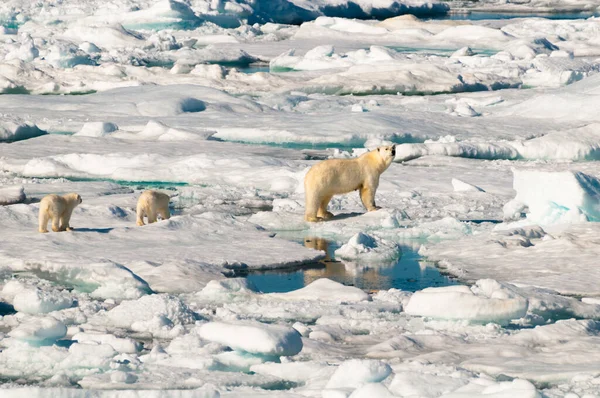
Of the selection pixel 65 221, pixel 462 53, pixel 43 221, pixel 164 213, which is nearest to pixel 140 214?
pixel 164 213

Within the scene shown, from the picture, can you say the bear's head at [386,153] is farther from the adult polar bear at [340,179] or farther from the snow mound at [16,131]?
the snow mound at [16,131]

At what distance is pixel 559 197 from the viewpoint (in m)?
9.99

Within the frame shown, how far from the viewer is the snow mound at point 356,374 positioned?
5004 millimetres

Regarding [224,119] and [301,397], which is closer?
[301,397]

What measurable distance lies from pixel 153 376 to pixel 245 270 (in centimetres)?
294

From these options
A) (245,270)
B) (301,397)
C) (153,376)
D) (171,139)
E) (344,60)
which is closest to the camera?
(301,397)

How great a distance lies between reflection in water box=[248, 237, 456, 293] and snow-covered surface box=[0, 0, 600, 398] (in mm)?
57

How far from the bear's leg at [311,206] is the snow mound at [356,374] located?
15.2 feet

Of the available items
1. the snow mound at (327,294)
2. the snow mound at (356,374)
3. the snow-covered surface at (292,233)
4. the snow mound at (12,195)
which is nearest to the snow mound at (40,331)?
the snow-covered surface at (292,233)

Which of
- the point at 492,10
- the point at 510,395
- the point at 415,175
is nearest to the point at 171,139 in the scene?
the point at 415,175

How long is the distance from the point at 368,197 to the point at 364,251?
1.47 metres

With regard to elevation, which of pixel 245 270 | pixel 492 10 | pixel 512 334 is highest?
pixel 512 334

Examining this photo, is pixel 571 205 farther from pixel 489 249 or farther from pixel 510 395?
pixel 510 395

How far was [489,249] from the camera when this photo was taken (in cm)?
878
